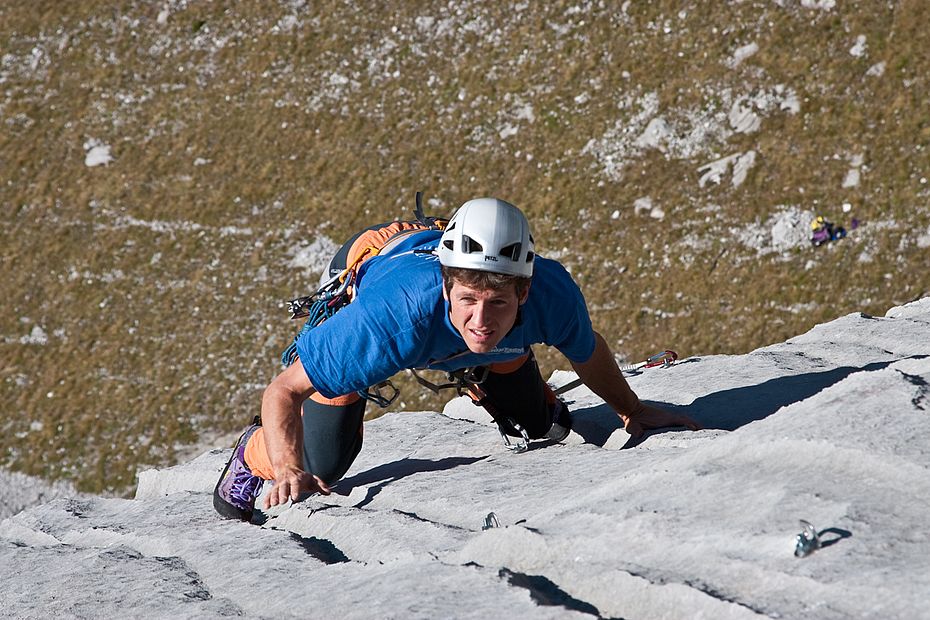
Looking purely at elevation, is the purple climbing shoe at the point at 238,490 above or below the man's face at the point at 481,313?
below

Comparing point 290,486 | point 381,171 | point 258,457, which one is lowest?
point 258,457

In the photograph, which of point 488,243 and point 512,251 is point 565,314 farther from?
point 488,243

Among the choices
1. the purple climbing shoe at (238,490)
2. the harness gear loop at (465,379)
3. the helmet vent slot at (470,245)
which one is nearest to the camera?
the helmet vent slot at (470,245)

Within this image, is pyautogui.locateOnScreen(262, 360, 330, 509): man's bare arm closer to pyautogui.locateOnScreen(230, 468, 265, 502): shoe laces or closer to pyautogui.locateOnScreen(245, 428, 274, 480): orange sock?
pyautogui.locateOnScreen(245, 428, 274, 480): orange sock

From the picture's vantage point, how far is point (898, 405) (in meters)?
4.66

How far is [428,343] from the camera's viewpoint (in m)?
5.84

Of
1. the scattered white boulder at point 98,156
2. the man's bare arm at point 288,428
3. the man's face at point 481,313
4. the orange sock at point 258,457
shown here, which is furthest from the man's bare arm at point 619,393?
the scattered white boulder at point 98,156

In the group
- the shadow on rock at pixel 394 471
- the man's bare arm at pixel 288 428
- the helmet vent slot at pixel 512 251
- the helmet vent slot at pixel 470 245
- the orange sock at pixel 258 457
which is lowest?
the shadow on rock at pixel 394 471

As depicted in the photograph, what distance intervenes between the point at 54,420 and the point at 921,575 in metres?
19.7

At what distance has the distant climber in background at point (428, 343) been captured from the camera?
5621 millimetres

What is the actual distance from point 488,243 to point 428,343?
2.51ft

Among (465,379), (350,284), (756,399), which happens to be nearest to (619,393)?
(465,379)

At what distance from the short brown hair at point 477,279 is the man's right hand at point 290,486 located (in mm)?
1491

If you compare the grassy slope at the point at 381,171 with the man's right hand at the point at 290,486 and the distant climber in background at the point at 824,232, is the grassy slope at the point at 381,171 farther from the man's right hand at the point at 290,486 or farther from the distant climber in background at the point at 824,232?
the man's right hand at the point at 290,486
